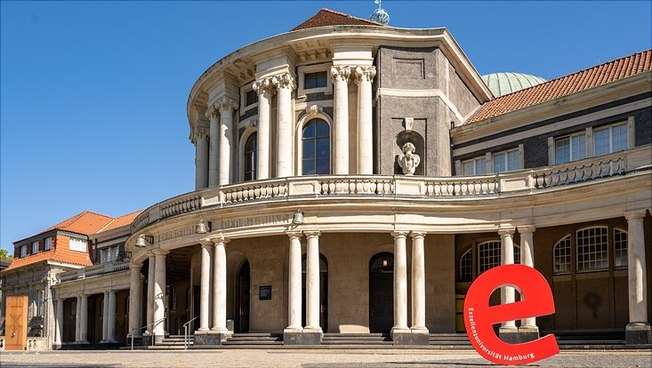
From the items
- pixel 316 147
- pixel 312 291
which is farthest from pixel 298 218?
pixel 316 147

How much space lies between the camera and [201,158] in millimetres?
45000

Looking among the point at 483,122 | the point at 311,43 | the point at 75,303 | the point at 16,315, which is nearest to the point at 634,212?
the point at 483,122

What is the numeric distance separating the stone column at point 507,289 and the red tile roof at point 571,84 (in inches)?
280

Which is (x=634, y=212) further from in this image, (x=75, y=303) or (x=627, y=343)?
(x=75, y=303)

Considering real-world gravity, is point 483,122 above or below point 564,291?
above

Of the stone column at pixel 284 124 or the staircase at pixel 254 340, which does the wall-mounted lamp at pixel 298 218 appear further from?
the stone column at pixel 284 124

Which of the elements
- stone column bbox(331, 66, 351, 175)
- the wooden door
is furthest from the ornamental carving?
the wooden door

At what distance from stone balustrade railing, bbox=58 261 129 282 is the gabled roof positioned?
21.8 m

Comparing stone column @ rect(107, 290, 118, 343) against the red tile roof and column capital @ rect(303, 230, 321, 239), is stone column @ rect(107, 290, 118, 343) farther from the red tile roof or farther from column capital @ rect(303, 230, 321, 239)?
column capital @ rect(303, 230, 321, 239)

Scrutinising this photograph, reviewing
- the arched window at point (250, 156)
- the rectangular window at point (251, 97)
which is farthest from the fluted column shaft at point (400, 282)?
the rectangular window at point (251, 97)

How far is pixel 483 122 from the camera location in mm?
36125

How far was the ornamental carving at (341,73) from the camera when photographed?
117 feet

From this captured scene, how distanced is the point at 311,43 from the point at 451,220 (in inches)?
418

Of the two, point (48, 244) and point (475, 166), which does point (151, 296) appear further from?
point (48, 244)
